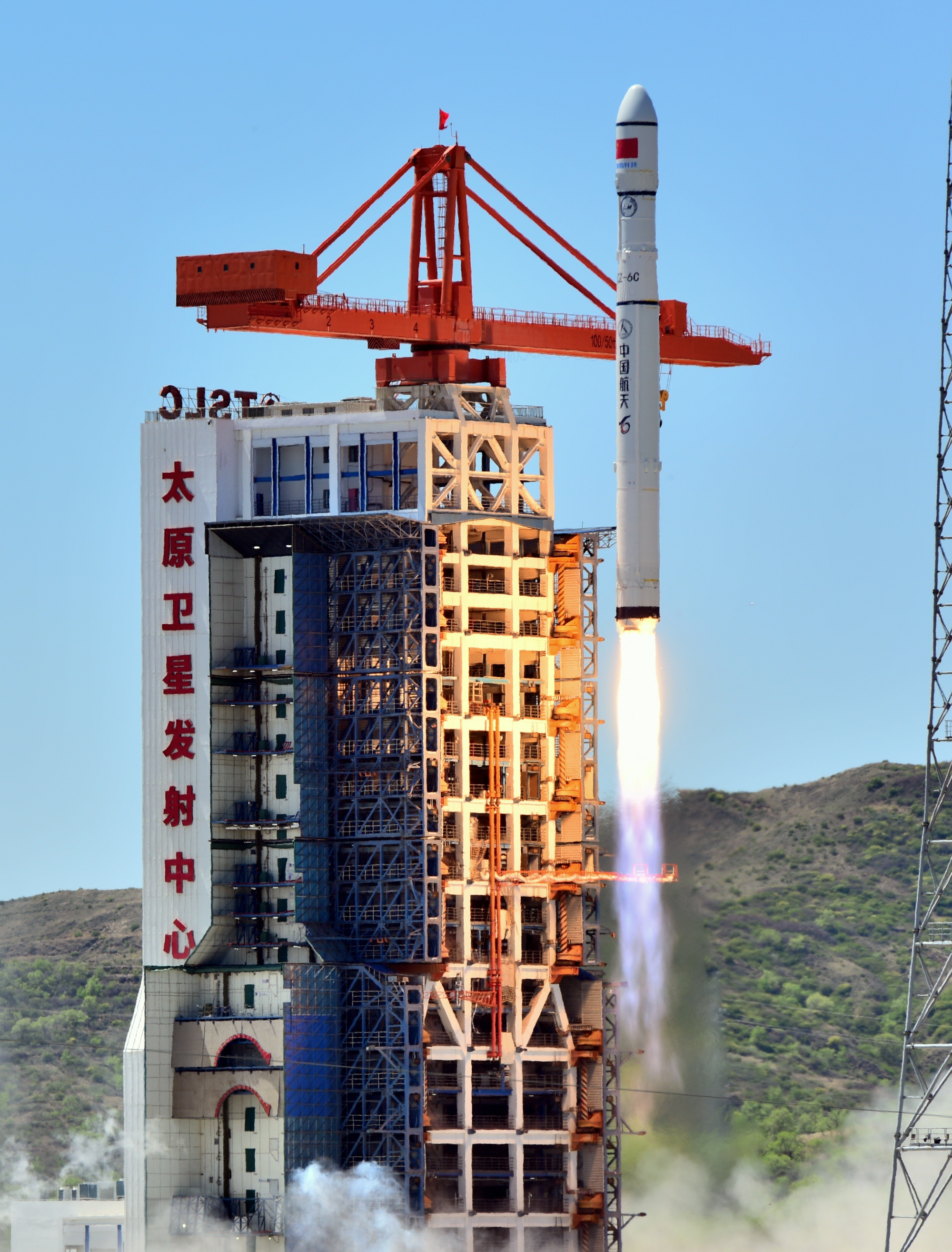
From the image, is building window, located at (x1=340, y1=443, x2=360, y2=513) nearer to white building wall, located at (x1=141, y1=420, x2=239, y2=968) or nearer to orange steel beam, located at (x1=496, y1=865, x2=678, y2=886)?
white building wall, located at (x1=141, y1=420, x2=239, y2=968)

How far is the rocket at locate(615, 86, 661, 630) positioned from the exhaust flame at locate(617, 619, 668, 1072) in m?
2.04

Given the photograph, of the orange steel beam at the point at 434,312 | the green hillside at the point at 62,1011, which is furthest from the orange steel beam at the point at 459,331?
the green hillside at the point at 62,1011

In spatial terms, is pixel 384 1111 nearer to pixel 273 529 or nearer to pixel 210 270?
pixel 273 529

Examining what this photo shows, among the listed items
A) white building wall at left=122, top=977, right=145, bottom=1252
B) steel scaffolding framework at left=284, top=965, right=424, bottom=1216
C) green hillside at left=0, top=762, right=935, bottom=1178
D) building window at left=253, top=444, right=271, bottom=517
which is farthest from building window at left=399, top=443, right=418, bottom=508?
green hillside at left=0, top=762, right=935, bottom=1178

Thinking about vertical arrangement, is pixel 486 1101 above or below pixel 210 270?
below

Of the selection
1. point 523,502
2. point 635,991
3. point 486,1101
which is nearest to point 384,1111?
point 486,1101

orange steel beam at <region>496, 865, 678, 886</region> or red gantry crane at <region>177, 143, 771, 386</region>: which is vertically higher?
red gantry crane at <region>177, 143, 771, 386</region>

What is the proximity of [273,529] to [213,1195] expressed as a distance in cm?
2310

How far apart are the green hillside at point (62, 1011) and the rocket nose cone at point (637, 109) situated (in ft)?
199

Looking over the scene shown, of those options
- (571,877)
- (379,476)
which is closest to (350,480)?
(379,476)

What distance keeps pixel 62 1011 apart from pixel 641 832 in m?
58.5

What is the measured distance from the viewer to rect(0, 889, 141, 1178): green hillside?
167375 millimetres

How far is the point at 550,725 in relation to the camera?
127 m

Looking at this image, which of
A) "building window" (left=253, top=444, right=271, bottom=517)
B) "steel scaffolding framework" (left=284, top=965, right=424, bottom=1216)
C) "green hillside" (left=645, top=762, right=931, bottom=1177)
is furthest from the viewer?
"green hillside" (left=645, top=762, right=931, bottom=1177)
